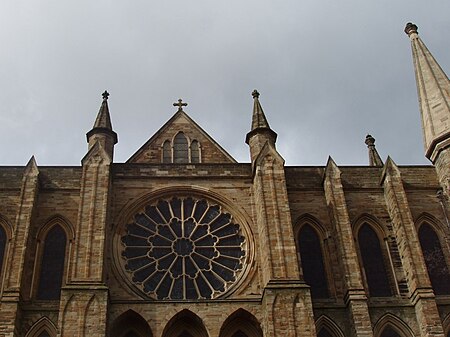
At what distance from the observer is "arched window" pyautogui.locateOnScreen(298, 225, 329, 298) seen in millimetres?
22703

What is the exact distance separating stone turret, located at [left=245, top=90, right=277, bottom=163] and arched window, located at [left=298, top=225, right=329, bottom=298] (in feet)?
11.0

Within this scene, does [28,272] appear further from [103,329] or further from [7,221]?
[103,329]

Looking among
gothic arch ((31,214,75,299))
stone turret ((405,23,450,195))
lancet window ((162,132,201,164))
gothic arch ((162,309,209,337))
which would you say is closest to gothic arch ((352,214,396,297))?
stone turret ((405,23,450,195))

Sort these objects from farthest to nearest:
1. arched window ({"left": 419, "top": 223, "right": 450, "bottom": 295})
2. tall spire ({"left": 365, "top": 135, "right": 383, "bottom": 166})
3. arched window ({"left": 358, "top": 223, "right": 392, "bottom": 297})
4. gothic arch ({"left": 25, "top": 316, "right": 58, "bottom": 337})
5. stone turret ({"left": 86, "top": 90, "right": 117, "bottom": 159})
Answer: tall spire ({"left": 365, "top": 135, "right": 383, "bottom": 166})
stone turret ({"left": 86, "top": 90, "right": 117, "bottom": 159})
arched window ({"left": 419, "top": 223, "right": 450, "bottom": 295})
arched window ({"left": 358, "top": 223, "right": 392, "bottom": 297})
gothic arch ({"left": 25, "top": 316, "right": 58, "bottom": 337})

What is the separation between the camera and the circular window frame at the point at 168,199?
72.0 ft

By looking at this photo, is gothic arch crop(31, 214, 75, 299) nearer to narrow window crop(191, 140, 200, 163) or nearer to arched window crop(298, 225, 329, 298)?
narrow window crop(191, 140, 200, 163)

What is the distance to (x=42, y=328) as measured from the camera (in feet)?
68.3

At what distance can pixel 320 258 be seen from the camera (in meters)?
23.5

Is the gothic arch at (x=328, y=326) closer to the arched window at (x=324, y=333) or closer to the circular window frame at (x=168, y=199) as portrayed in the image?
the arched window at (x=324, y=333)

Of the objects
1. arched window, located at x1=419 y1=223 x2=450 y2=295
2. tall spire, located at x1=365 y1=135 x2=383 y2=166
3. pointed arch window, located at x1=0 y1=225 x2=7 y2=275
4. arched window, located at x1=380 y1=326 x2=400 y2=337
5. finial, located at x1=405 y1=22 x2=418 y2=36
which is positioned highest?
finial, located at x1=405 y1=22 x2=418 y2=36

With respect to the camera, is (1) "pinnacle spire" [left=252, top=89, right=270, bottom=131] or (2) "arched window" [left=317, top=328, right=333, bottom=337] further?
(1) "pinnacle spire" [left=252, top=89, right=270, bottom=131]

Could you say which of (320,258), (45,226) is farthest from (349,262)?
(45,226)

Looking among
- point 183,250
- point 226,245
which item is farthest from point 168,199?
point 226,245

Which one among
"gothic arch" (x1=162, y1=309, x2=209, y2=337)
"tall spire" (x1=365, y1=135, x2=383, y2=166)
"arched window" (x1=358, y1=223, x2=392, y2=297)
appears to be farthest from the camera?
"tall spire" (x1=365, y1=135, x2=383, y2=166)
